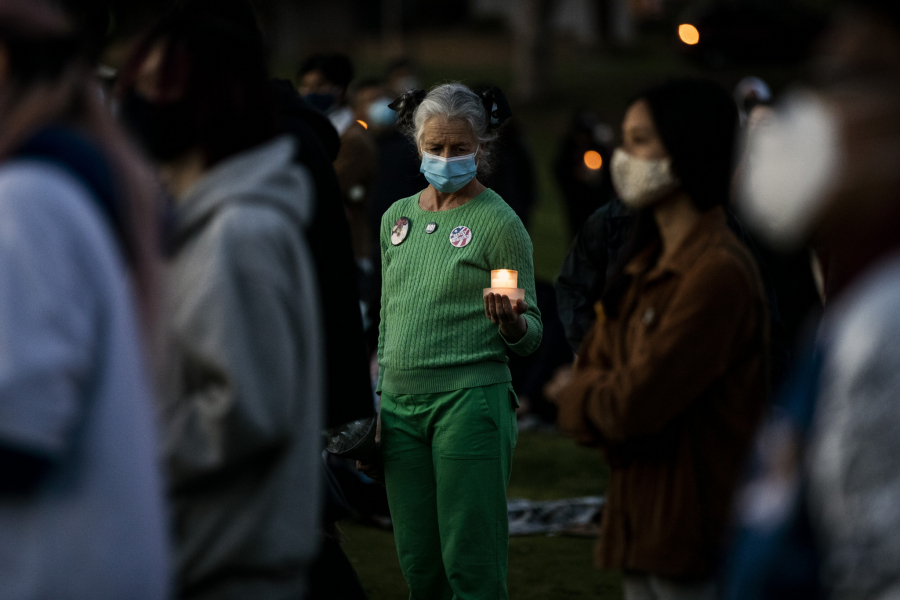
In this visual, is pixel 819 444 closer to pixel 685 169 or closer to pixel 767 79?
pixel 685 169

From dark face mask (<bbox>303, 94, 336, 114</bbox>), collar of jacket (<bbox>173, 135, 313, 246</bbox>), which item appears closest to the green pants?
collar of jacket (<bbox>173, 135, 313, 246</bbox>)

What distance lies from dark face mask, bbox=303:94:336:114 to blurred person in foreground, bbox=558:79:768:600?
3.61 meters

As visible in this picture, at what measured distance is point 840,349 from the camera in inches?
67.5

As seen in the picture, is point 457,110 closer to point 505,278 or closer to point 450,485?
point 505,278

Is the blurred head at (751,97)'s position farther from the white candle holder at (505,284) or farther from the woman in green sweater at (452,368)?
the white candle holder at (505,284)

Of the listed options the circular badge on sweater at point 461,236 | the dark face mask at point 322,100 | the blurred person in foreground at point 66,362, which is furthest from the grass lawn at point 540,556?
the blurred person in foreground at point 66,362

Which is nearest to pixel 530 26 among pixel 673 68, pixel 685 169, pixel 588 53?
pixel 673 68

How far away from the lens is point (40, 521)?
5.68 feet

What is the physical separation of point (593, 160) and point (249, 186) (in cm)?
1213

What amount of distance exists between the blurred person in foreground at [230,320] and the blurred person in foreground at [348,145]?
4.57 metres

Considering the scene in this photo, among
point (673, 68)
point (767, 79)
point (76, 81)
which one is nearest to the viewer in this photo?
point (76, 81)

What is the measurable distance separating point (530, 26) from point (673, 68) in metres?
8.20

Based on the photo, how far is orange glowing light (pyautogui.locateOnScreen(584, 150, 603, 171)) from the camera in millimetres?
14008

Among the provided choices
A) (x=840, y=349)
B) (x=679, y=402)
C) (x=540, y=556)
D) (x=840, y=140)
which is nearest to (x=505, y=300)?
(x=679, y=402)
